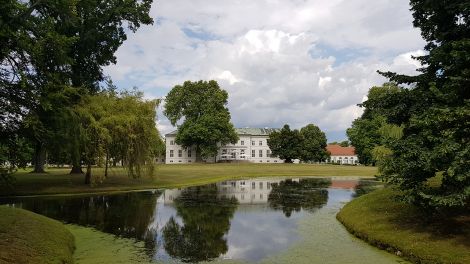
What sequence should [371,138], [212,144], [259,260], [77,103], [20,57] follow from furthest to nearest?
[212,144] < [371,138] < [77,103] < [20,57] < [259,260]

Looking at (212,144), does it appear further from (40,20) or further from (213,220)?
(40,20)

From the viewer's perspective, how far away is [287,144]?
325 feet

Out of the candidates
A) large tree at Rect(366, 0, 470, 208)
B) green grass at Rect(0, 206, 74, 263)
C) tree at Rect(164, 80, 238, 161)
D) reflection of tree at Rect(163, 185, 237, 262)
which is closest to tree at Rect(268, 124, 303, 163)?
tree at Rect(164, 80, 238, 161)

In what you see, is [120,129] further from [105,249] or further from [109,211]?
[105,249]

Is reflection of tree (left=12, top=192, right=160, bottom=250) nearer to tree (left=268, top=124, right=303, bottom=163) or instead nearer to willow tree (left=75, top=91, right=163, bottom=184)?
willow tree (left=75, top=91, right=163, bottom=184)

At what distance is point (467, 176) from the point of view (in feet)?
36.3

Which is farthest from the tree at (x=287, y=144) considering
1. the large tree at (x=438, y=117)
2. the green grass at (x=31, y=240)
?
the green grass at (x=31, y=240)

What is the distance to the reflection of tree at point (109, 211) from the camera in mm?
17516

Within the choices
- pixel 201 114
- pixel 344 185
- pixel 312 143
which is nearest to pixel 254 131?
pixel 312 143

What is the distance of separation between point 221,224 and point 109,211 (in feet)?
24.4

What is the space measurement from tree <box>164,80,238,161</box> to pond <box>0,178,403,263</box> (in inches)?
2227

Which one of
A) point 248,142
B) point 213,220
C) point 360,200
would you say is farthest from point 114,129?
point 248,142

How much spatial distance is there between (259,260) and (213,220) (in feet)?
26.3

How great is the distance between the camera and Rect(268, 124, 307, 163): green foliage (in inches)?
3873
